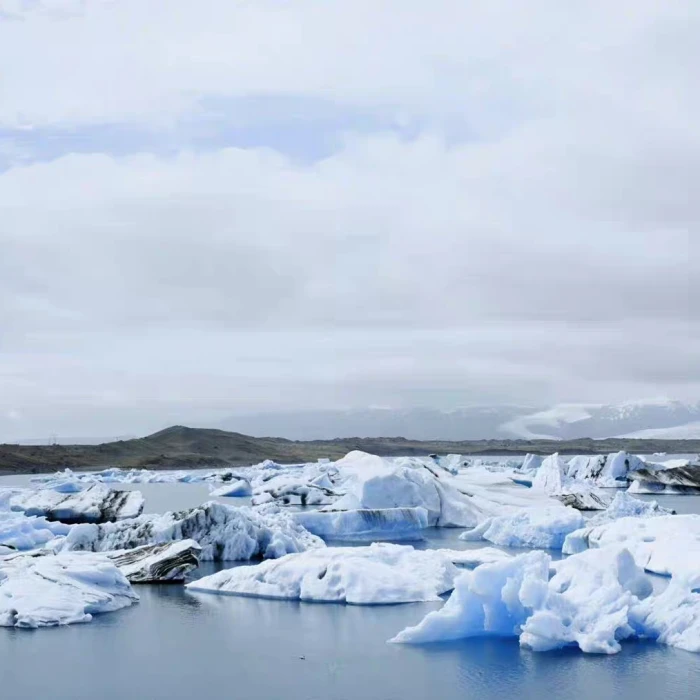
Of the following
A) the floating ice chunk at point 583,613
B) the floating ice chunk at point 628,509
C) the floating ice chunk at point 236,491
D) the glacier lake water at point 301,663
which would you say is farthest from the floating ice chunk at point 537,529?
the floating ice chunk at point 236,491

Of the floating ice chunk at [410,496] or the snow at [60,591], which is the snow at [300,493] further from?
the snow at [60,591]

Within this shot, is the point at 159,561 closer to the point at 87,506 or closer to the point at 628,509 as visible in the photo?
the point at 87,506

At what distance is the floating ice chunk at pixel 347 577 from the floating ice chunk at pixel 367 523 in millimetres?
6504

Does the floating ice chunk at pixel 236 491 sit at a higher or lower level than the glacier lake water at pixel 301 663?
higher

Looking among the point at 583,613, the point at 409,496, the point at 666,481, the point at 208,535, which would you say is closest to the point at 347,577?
the point at 583,613

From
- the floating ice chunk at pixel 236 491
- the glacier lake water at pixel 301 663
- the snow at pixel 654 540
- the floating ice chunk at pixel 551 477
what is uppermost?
the floating ice chunk at pixel 551 477

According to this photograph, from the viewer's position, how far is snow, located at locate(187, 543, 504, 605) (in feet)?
41.0

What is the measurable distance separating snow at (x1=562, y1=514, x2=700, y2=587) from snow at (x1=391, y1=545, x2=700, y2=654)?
299cm

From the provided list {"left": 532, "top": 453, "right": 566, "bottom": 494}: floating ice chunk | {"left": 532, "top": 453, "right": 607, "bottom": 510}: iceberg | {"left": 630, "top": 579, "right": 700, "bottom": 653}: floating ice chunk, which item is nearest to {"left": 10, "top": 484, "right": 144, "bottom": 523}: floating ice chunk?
{"left": 532, "top": 453, "right": 607, "bottom": 510}: iceberg

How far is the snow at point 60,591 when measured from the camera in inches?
444

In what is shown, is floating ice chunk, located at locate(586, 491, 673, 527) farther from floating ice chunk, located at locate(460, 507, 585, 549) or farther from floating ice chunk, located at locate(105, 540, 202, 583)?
floating ice chunk, located at locate(105, 540, 202, 583)

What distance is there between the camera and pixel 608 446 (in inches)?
4045

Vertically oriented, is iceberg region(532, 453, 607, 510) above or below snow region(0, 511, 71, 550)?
above

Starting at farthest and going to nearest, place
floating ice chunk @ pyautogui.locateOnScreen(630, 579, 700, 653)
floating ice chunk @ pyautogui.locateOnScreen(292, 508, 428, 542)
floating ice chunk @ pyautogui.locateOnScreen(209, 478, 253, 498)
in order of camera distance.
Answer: floating ice chunk @ pyautogui.locateOnScreen(209, 478, 253, 498) < floating ice chunk @ pyautogui.locateOnScreen(292, 508, 428, 542) < floating ice chunk @ pyautogui.locateOnScreen(630, 579, 700, 653)
